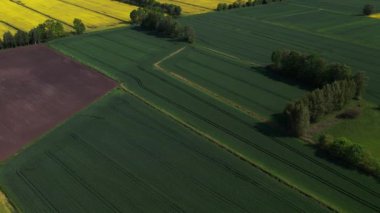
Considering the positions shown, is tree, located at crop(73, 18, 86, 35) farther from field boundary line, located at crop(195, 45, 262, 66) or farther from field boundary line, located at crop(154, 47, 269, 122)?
field boundary line, located at crop(195, 45, 262, 66)

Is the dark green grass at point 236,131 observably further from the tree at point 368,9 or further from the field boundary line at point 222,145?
the tree at point 368,9

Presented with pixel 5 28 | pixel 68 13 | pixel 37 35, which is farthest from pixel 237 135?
pixel 68 13

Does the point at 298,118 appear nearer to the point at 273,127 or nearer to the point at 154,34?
the point at 273,127

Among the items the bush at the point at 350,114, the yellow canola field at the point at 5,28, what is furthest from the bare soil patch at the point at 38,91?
the bush at the point at 350,114

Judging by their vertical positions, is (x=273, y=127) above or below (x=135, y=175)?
above

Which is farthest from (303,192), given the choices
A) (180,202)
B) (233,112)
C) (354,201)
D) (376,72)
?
(376,72)

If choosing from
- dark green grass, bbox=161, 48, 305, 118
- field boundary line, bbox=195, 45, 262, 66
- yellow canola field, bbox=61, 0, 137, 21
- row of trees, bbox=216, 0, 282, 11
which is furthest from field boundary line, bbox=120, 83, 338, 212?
row of trees, bbox=216, 0, 282, 11
